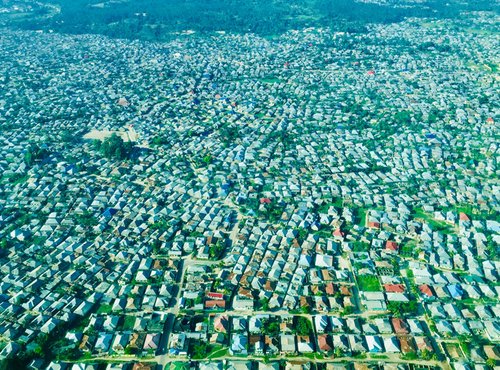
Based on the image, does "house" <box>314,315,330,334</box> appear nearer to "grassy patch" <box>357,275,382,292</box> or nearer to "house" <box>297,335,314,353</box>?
"house" <box>297,335,314,353</box>

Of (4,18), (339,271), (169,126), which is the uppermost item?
(339,271)

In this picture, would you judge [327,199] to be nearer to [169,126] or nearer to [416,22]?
[169,126]

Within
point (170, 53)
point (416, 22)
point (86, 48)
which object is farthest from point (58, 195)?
point (416, 22)

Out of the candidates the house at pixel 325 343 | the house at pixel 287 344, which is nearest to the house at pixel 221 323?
the house at pixel 287 344

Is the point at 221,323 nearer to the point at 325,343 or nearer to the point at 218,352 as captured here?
the point at 218,352

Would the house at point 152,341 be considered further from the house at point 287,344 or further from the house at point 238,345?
the house at point 287,344

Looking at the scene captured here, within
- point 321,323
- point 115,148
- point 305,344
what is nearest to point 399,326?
point 321,323
